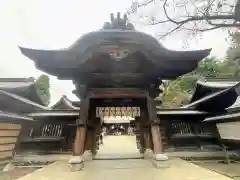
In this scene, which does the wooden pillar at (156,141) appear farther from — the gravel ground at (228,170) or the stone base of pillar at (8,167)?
the stone base of pillar at (8,167)

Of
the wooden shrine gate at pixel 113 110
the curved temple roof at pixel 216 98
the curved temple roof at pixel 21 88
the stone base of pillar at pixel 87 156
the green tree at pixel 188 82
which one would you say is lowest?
the stone base of pillar at pixel 87 156

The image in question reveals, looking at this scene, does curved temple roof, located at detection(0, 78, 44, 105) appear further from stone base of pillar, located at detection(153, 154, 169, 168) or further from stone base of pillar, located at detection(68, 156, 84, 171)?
stone base of pillar, located at detection(153, 154, 169, 168)

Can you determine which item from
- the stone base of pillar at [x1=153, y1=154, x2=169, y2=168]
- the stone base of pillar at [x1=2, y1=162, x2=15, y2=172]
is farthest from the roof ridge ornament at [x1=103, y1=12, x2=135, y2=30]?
the stone base of pillar at [x1=2, y1=162, x2=15, y2=172]

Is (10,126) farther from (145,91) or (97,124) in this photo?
(145,91)

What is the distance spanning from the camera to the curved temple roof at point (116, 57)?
5984 mm

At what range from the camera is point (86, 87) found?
291 inches

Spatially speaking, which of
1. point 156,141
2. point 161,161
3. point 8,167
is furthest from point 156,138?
point 8,167

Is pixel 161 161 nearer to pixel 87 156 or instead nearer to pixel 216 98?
pixel 87 156

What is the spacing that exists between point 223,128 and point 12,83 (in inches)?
495

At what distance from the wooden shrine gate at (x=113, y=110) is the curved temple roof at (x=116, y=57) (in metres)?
0.60

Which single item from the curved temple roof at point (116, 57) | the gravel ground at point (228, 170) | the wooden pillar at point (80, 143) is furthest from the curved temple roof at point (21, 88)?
the gravel ground at point (228, 170)

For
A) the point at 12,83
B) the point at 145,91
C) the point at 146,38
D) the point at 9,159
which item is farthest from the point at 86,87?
the point at 12,83

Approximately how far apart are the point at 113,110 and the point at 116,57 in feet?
12.6

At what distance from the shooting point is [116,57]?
641cm
